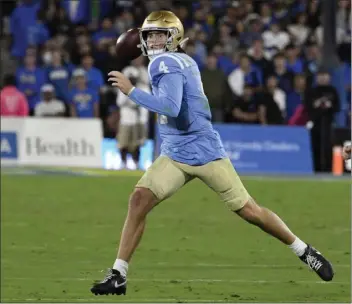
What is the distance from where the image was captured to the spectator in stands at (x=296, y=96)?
20828 millimetres

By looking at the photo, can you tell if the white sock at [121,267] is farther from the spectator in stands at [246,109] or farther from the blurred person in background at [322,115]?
the spectator in stands at [246,109]

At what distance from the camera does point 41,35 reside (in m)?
22.7

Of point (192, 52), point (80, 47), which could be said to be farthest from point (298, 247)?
point (80, 47)

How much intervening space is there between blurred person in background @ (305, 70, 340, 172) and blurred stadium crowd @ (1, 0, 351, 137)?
0.05 ft

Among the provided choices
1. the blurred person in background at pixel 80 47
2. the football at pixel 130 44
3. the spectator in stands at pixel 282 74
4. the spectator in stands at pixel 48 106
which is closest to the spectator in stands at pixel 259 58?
the spectator in stands at pixel 282 74

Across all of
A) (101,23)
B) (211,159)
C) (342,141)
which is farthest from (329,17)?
(211,159)

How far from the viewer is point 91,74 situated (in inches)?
816

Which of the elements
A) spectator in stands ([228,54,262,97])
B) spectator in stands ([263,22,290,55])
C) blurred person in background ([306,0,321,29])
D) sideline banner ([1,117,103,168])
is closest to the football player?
sideline banner ([1,117,103,168])

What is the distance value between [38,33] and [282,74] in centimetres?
456

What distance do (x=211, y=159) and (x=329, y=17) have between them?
13.7m

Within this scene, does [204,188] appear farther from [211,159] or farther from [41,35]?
[211,159]

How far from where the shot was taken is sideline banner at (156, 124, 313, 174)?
1955 cm

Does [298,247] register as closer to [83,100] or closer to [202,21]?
[83,100]

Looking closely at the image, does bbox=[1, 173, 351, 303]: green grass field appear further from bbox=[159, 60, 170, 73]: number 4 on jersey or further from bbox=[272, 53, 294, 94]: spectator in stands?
bbox=[272, 53, 294, 94]: spectator in stands
